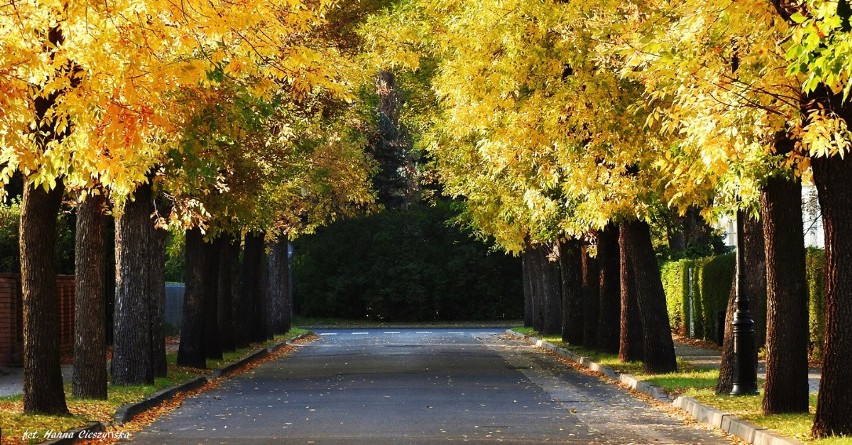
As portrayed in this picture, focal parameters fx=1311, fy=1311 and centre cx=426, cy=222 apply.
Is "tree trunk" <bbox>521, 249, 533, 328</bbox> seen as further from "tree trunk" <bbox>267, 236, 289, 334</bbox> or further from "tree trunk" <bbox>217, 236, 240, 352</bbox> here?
"tree trunk" <bbox>217, 236, 240, 352</bbox>

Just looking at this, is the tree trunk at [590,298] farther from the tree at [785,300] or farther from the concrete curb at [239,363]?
the tree at [785,300]

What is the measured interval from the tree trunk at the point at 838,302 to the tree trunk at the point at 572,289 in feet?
75.5

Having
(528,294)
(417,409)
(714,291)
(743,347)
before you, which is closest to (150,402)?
(417,409)

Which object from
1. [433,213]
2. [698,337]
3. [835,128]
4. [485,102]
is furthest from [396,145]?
[835,128]

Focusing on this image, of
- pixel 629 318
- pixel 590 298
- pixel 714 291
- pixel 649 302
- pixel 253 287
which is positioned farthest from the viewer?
pixel 253 287

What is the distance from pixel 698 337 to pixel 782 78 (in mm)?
27510

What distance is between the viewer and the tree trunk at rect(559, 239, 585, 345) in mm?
36594

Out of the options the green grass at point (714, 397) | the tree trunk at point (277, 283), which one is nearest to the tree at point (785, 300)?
the green grass at point (714, 397)

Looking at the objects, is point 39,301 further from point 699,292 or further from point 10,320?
point 699,292

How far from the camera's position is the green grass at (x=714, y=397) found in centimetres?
1373

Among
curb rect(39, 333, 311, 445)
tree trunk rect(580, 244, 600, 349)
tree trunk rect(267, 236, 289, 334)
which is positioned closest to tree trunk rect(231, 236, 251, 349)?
curb rect(39, 333, 311, 445)

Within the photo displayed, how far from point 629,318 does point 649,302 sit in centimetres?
258

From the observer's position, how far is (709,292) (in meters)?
36.2

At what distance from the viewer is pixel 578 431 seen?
1512cm
